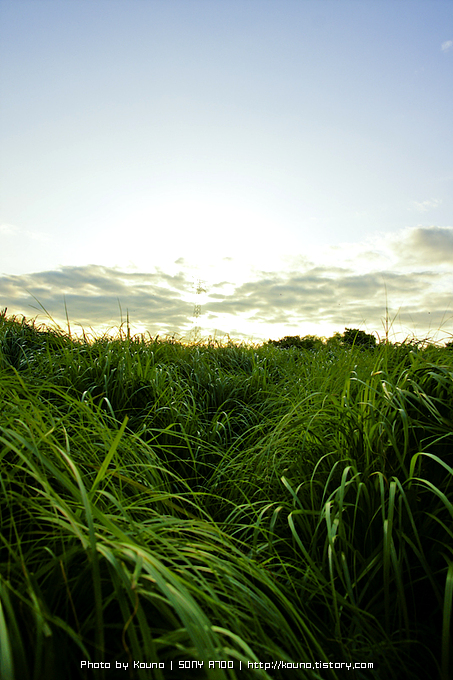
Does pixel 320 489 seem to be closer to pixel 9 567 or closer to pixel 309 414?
pixel 309 414

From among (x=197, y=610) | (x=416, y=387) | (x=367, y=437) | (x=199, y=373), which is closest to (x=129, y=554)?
(x=197, y=610)

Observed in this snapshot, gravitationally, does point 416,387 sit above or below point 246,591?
above

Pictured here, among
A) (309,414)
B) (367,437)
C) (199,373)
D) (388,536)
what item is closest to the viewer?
(388,536)

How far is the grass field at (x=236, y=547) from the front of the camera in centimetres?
98

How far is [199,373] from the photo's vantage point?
4926mm

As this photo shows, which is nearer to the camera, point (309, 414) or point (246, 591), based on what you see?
point (246, 591)

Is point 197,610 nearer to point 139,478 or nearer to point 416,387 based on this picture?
point 139,478

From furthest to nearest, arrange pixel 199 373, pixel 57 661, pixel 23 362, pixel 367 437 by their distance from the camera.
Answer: pixel 199 373 → pixel 23 362 → pixel 367 437 → pixel 57 661

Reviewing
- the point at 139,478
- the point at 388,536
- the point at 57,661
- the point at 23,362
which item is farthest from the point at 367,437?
the point at 23,362

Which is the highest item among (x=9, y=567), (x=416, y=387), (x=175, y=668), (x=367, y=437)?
(x=416, y=387)

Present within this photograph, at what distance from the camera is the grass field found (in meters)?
0.98

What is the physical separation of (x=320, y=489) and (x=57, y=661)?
1.51 m

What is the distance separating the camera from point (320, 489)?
2150 millimetres

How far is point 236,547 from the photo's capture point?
1705mm
